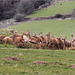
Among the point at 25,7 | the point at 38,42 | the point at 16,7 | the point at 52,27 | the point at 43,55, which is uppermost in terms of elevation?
the point at 16,7

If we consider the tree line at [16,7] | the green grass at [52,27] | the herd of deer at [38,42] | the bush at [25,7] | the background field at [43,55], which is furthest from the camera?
the tree line at [16,7]

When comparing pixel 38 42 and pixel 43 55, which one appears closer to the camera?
pixel 43 55

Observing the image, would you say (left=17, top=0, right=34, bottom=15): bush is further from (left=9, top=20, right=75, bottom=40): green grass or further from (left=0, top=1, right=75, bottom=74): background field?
(left=9, top=20, right=75, bottom=40): green grass

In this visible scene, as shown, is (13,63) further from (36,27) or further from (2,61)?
(36,27)

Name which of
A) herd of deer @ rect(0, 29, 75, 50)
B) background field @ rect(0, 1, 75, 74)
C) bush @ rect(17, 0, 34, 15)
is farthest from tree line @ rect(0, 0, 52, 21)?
herd of deer @ rect(0, 29, 75, 50)

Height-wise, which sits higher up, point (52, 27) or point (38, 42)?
point (52, 27)

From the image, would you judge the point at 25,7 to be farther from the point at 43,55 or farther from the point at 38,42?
the point at 43,55

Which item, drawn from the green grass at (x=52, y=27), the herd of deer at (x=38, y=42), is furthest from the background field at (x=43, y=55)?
the herd of deer at (x=38, y=42)

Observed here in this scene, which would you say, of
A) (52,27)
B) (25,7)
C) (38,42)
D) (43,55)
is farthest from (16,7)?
(43,55)

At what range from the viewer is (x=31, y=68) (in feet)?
40.0

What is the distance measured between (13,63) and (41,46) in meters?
8.91

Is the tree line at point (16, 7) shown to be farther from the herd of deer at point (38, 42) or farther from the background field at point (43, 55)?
the herd of deer at point (38, 42)

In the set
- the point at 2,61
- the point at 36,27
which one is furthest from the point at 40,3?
the point at 2,61

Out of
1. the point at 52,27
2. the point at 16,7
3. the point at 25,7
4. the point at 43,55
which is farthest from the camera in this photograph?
the point at 16,7
